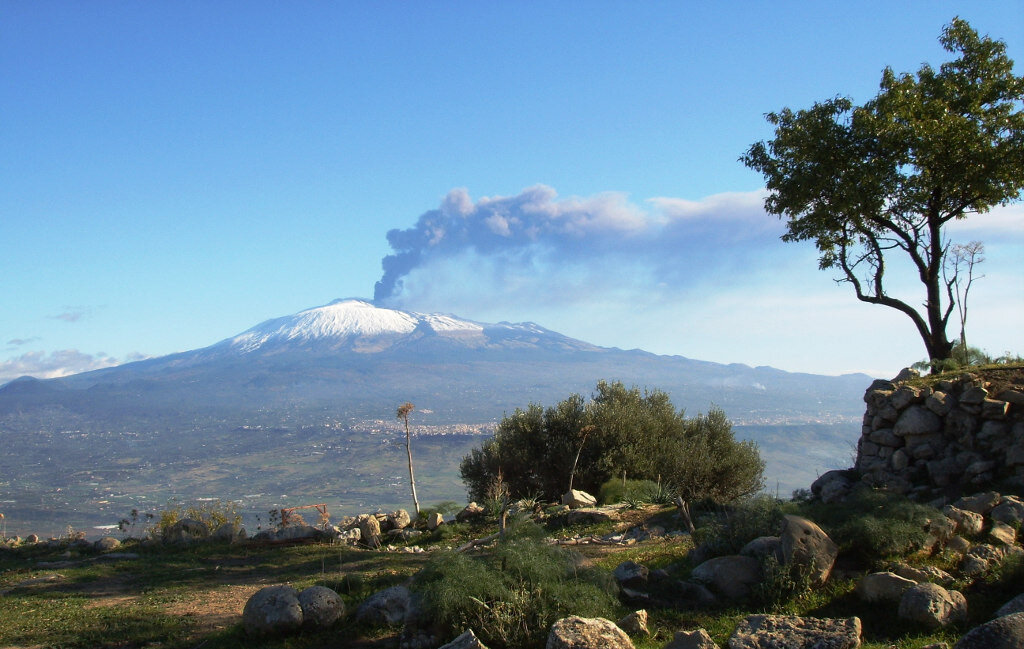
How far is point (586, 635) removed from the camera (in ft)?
24.1

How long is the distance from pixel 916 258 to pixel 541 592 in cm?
1402

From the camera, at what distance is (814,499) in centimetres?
1550

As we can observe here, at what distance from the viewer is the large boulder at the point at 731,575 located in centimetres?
945

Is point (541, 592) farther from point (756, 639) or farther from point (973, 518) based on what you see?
point (973, 518)

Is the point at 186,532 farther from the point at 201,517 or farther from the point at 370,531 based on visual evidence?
the point at 370,531

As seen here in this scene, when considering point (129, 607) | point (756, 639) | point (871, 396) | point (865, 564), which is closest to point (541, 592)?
point (756, 639)

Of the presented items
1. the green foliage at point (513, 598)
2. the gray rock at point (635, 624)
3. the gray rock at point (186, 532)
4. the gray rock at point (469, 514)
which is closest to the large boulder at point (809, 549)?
the gray rock at point (635, 624)

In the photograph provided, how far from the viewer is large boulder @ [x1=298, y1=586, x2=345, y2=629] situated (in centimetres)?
979

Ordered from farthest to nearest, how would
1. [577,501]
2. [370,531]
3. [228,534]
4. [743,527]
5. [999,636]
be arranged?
1. [370,531]
2. [228,534]
3. [577,501]
4. [743,527]
5. [999,636]

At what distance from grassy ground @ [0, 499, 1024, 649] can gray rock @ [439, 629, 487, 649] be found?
1688 millimetres

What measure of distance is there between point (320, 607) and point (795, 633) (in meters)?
6.12

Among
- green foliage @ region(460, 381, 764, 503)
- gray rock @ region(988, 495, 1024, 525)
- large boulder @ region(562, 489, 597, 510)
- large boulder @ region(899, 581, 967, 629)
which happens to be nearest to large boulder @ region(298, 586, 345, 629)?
large boulder @ region(899, 581, 967, 629)

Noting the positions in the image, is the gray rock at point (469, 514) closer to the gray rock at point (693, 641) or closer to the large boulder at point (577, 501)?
the large boulder at point (577, 501)

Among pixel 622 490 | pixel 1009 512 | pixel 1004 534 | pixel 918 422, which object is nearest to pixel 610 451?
pixel 622 490
